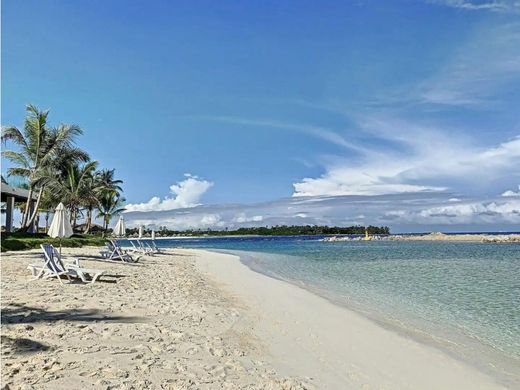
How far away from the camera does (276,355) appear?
220 inches

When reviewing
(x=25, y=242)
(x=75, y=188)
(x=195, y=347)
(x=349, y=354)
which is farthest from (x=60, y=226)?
(x=75, y=188)

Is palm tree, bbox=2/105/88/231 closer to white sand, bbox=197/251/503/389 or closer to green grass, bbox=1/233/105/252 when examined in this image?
green grass, bbox=1/233/105/252

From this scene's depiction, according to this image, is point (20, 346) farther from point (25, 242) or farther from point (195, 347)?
Answer: point (25, 242)

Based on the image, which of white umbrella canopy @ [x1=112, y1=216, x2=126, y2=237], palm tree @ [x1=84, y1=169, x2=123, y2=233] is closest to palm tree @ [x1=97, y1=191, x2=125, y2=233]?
palm tree @ [x1=84, y1=169, x2=123, y2=233]

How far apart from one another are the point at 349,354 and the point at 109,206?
169ft

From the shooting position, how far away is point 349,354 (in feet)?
19.3

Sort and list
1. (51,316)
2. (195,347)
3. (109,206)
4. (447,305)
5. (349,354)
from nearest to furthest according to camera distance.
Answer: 1. (195,347)
2. (349,354)
3. (51,316)
4. (447,305)
5. (109,206)

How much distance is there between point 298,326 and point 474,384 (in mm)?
3077

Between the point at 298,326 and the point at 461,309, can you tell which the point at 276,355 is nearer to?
the point at 298,326

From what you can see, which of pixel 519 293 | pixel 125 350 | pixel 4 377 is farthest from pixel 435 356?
pixel 519 293

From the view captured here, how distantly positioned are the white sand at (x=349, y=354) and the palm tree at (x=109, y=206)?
45.1m

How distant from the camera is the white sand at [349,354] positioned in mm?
4930

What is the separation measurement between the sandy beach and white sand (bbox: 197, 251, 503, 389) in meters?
0.01

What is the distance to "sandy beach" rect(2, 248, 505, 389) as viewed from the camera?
4336 mm
